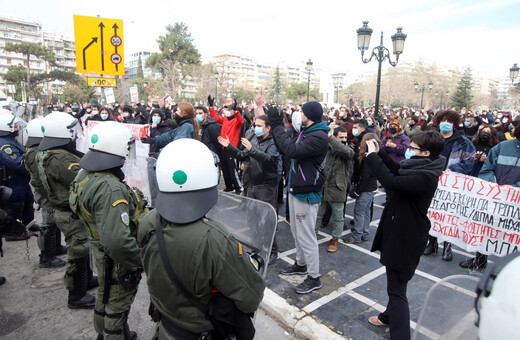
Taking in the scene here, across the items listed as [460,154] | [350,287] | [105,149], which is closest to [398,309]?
[350,287]

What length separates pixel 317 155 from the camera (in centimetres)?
365

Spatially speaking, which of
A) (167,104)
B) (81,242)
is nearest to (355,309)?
(81,242)

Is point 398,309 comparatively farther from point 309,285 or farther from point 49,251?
point 49,251

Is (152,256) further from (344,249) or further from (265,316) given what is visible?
(344,249)

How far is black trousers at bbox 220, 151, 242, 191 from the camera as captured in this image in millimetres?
7277

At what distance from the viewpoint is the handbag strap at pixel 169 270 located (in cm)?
163

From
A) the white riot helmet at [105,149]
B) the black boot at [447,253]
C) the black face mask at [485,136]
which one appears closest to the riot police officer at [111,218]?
the white riot helmet at [105,149]

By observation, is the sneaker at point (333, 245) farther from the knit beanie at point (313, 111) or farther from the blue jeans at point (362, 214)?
the knit beanie at point (313, 111)

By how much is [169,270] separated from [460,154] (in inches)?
194

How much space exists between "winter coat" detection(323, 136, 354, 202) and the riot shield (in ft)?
9.62

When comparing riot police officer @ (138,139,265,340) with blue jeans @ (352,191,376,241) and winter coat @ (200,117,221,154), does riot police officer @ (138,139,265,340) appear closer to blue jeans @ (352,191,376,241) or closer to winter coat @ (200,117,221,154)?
blue jeans @ (352,191,376,241)

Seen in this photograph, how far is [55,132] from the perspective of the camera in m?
3.44

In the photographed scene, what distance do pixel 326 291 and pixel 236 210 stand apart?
214cm

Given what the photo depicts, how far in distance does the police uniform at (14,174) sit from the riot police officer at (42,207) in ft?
1.50
